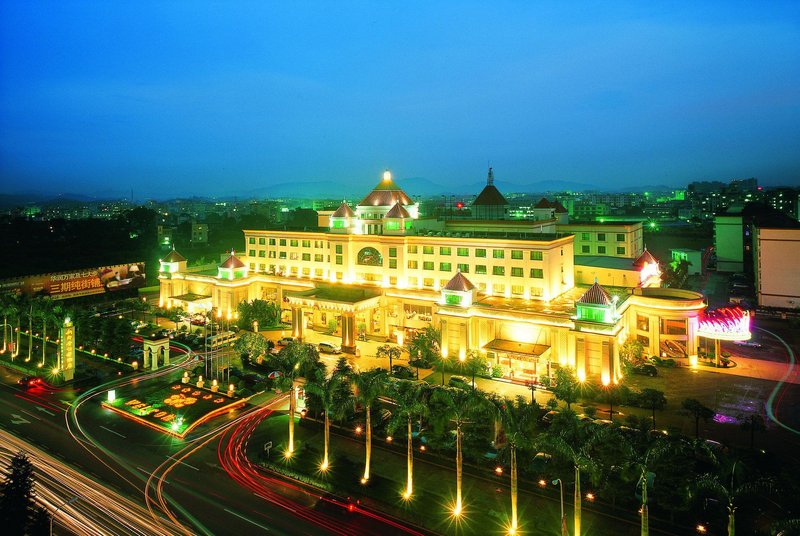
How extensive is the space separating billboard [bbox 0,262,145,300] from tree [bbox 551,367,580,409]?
58.6 m

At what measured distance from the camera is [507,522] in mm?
21906

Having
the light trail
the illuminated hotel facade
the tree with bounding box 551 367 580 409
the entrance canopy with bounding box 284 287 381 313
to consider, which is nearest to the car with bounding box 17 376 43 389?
the light trail

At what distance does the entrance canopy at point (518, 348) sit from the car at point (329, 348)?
44.7 ft

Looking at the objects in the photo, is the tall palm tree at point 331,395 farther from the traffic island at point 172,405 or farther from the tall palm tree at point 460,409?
the traffic island at point 172,405

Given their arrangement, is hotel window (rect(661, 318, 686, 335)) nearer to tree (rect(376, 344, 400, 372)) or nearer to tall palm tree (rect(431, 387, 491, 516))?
tree (rect(376, 344, 400, 372))

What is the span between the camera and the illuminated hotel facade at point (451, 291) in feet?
127

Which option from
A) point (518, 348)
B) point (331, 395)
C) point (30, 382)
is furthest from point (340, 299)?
point (30, 382)

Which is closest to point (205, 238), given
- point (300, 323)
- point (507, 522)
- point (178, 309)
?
point (178, 309)

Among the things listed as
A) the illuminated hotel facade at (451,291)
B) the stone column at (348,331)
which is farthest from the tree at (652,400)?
the stone column at (348,331)

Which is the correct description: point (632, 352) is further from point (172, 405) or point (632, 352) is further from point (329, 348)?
point (172, 405)

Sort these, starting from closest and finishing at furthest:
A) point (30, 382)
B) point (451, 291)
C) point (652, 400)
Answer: point (652, 400) < point (30, 382) < point (451, 291)

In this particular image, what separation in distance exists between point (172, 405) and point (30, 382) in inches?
534

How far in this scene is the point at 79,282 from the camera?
64.1 metres

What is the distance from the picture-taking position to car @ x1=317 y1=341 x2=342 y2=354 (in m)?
45.5
